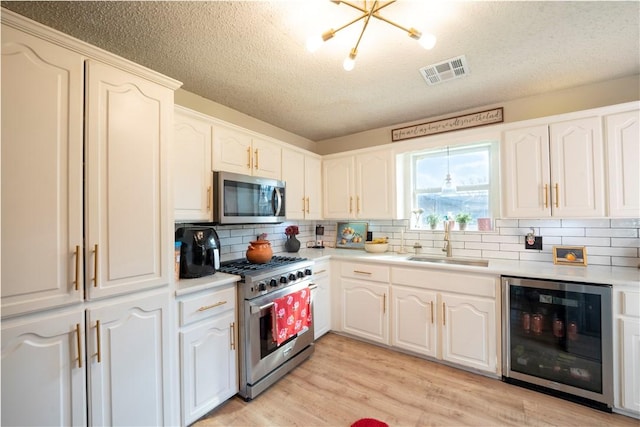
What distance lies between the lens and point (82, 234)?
48.4 inches

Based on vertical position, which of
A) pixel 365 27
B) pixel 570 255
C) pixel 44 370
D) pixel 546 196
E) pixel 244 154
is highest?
pixel 365 27

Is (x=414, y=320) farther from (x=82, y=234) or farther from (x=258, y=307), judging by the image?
(x=82, y=234)

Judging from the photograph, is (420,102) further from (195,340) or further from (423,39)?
(195,340)

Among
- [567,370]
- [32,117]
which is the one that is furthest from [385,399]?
[32,117]

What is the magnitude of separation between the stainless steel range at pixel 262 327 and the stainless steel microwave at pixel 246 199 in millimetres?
427

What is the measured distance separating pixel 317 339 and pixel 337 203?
161 cm

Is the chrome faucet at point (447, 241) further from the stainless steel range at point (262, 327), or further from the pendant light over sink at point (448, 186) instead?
the stainless steel range at point (262, 327)

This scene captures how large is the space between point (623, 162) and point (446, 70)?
4.84 ft

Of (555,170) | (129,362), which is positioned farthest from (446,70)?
(129,362)

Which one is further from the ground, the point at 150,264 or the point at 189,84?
the point at 189,84

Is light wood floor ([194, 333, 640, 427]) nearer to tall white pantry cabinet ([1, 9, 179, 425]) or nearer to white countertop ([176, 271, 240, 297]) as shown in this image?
tall white pantry cabinet ([1, 9, 179, 425])

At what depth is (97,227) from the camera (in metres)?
1.27

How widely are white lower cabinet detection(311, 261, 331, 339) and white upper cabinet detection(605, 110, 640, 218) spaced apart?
243cm

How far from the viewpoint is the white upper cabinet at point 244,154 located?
7.19ft
